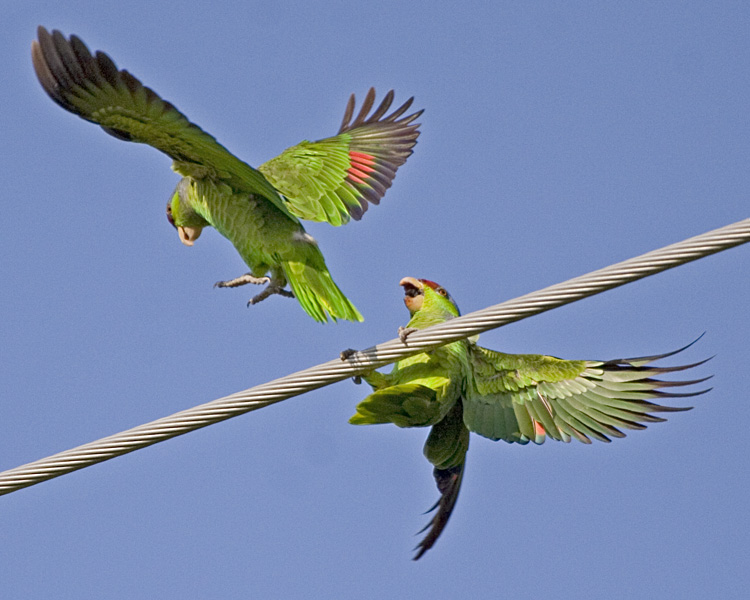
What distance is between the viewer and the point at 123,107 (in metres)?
5.36

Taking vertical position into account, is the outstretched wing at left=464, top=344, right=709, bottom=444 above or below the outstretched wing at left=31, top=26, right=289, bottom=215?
below

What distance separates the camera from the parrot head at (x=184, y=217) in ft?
21.0

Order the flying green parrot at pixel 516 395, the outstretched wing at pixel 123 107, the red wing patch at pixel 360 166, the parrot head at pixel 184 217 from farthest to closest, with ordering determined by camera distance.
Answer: the red wing patch at pixel 360 166
the parrot head at pixel 184 217
the flying green parrot at pixel 516 395
the outstretched wing at pixel 123 107

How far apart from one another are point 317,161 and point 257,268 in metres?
1.24

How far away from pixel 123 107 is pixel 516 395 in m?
2.88

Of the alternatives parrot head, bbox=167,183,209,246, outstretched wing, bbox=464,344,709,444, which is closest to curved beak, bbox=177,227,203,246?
parrot head, bbox=167,183,209,246

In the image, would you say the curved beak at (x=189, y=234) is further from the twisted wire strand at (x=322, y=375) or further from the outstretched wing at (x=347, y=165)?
the twisted wire strand at (x=322, y=375)

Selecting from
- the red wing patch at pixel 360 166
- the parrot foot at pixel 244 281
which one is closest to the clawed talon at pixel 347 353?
the parrot foot at pixel 244 281

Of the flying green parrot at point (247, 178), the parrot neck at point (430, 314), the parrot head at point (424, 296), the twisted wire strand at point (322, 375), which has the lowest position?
the twisted wire strand at point (322, 375)

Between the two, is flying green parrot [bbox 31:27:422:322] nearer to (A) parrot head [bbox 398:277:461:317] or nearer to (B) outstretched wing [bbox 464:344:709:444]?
(A) parrot head [bbox 398:277:461:317]

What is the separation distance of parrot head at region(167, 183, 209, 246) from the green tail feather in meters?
0.87

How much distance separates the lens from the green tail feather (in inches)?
230

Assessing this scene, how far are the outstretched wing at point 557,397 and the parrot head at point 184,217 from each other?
6.55 ft

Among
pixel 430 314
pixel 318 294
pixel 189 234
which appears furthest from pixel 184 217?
pixel 430 314
